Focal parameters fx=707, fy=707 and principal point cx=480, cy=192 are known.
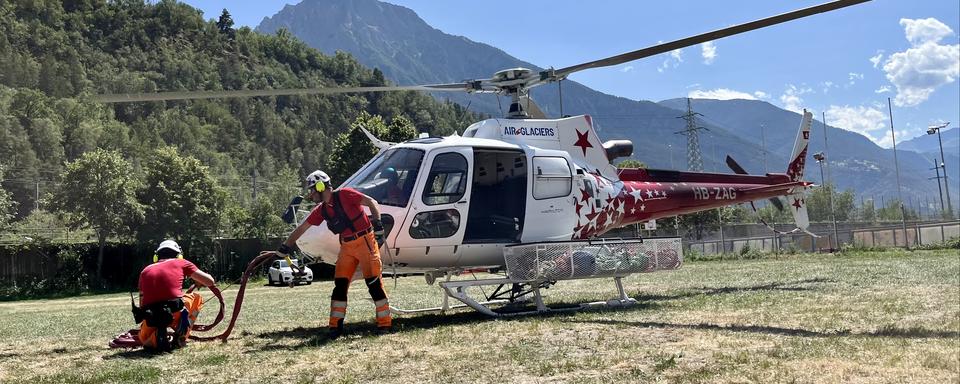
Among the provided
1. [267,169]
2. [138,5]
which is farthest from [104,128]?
[138,5]

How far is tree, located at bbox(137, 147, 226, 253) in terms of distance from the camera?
4062cm

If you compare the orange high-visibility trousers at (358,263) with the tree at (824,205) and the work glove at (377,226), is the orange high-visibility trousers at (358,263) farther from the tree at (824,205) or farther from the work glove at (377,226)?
the tree at (824,205)

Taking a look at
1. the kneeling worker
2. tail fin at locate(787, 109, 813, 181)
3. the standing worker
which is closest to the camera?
the kneeling worker

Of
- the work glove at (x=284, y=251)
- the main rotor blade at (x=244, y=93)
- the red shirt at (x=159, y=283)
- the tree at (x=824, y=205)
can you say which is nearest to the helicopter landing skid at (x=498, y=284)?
the work glove at (x=284, y=251)

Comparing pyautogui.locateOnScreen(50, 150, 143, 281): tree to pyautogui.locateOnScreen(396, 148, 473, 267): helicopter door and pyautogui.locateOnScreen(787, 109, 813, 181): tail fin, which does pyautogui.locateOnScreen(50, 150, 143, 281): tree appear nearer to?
pyautogui.locateOnScreen(396, 148, 473, 267): helicopter door

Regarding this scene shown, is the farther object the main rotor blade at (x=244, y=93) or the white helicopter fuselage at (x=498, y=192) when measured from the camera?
the white helicopter fuselage at (x=498, y=192)

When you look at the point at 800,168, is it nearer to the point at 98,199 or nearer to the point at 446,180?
the point at 446,180

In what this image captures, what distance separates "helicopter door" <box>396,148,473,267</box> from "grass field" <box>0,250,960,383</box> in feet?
3.29

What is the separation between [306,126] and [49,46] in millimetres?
41415

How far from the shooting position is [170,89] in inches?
4788

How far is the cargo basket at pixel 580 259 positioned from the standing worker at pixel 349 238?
2.36m

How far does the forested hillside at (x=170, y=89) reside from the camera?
80.6m

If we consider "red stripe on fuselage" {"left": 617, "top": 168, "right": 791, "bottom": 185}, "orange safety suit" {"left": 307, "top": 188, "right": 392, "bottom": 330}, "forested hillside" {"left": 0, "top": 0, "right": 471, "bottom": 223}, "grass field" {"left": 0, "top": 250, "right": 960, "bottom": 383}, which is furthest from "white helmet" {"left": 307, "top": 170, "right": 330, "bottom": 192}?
"forested hillside" {"left": 0, "top": 0, "right": 471, "bottom": 223}

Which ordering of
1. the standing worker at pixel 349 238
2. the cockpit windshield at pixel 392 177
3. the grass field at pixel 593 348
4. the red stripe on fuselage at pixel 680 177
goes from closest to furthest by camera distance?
the grass field at pixel 593 348 → the standing worker at pixel 349 238 → the cockpit windshield at pixel 392 177 → the red stripe on fuselage at pixel 680 177
